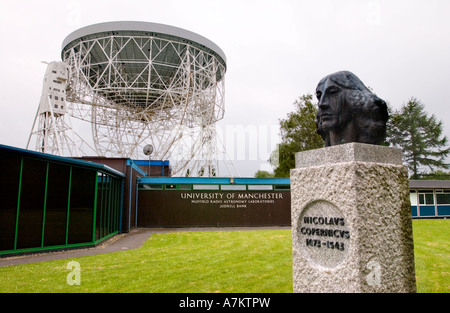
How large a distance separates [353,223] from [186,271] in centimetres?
449

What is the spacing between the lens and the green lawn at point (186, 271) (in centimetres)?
583

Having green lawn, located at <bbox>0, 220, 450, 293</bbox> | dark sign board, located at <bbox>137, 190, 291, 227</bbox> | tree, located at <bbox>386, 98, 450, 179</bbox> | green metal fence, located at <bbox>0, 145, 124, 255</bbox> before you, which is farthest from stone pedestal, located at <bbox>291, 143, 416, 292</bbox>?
tree, located at <bbox>386, 98, 450, 179</bbox>

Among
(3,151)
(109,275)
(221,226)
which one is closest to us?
(109,275)

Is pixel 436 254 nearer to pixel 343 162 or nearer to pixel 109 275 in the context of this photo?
pixel 343 162

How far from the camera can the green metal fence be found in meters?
8.66

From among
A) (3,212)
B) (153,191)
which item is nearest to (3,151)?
(3,212)

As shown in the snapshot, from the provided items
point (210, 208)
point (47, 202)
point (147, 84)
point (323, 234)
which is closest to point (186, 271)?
point (323, 234)

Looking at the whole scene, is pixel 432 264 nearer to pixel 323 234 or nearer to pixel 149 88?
pixel 323 234

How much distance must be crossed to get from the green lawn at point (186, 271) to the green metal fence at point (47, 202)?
1.52m

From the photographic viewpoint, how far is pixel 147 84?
23.7 m

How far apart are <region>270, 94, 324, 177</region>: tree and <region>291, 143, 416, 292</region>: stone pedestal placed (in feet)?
88.8

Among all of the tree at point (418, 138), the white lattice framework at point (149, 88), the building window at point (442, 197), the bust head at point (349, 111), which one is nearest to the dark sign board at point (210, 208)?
the white lattice framework at point (149, 88)

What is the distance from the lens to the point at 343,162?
12.4 ft

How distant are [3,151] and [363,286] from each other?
877cm
